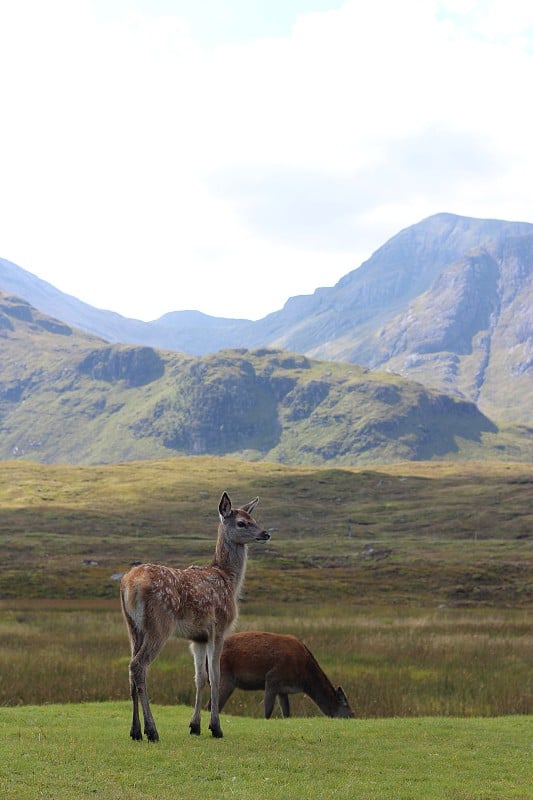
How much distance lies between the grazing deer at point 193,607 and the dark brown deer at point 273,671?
11.7 ft

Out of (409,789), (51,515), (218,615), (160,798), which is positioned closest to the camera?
(160,798)

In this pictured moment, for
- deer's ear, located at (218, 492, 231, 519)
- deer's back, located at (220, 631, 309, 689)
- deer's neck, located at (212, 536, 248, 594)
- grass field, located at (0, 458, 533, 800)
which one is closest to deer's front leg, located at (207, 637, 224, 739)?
grass field, located at (0, 458, 533, 800)

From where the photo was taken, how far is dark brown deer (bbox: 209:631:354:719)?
19.4 m

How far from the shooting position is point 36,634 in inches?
1420

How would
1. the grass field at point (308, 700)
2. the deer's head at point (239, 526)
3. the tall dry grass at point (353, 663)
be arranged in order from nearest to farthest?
1. the grass field at point (308, 700)
2. the deer's head at point (239, 526)
3. the tall dry grass at point (353, 663)

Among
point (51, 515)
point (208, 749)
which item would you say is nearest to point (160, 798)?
point (208, 749)

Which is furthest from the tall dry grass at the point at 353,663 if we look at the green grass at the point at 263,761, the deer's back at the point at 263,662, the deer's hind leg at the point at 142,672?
the deer's hind leg at the point at 142,672

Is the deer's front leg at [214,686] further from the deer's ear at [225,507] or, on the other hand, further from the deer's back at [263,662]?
the deer's back at [263,662]

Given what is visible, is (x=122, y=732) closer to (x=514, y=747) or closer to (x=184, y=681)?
(x=514, y=747)

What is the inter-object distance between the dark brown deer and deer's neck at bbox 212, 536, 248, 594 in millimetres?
3536

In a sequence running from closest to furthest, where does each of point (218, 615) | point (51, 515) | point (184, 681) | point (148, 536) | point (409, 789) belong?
point (409, 789) < point (218, 615) < point (184, 681) < point (148, 536) < point (51, 515)

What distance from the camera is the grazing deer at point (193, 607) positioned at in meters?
14.1

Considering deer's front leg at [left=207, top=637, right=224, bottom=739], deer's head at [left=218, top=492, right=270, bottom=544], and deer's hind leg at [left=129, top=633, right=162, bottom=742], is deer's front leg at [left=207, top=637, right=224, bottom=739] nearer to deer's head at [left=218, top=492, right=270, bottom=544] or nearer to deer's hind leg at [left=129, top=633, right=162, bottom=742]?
deer's hind leg at [left=129, top=633, right=162, bottom=742]

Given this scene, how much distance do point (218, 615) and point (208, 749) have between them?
2.41 metres
